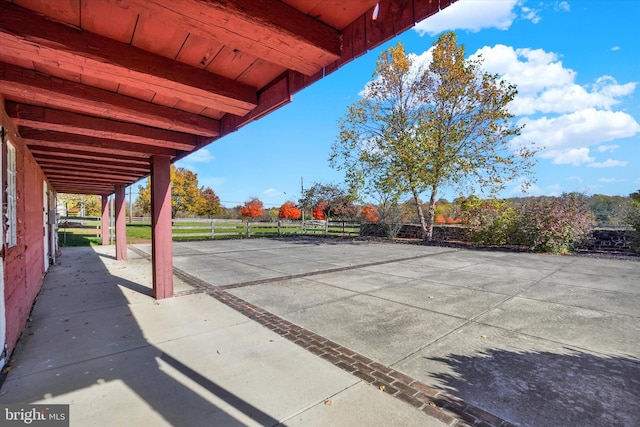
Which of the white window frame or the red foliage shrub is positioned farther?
the red foliage shrub

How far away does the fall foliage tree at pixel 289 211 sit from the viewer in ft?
91.0

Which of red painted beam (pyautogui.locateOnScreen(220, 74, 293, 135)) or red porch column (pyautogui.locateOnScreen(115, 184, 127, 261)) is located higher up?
red painted beam (pyautogui.locateOnScreen(220, 74, 293, 135))

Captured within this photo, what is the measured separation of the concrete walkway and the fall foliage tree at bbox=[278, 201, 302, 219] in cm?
2206

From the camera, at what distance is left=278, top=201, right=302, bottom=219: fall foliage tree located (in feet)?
91.0

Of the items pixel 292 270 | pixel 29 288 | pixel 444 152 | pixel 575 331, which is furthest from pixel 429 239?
pixel 29 288

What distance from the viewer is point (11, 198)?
3.15 m

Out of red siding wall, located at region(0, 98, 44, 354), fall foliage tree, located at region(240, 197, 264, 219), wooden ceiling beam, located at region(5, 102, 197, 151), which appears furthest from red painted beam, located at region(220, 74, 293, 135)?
fall foliage tree, located at region(240, 197, 264, 219)

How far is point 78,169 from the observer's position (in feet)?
19.9

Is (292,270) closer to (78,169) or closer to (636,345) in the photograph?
(78,169)

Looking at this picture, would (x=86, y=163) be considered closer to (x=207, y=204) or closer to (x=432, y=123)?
(x=432, y=123)

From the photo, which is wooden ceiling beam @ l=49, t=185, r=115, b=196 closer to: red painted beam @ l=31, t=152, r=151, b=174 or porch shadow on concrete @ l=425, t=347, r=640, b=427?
red painted beam @ l=31, t=152, r=151, b=174

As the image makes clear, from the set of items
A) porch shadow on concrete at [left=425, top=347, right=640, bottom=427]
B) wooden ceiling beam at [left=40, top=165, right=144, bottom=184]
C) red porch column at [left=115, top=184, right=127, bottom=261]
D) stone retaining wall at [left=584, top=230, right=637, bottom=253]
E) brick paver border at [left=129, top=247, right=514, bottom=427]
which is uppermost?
wooden ceiling beam at [left=40, top=165, right=144, bottom=184]

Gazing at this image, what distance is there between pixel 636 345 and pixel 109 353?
5083 mm

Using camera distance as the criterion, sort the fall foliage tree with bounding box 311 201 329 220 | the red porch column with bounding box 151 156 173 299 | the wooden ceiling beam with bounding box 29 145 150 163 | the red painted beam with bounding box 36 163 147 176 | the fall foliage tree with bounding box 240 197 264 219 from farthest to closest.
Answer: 1. the fall foliage tree with bounding box 240 197 264 219
2. the fall foliage tree with bounding box 311 201 329 220
3. the red painted beam with bounding box 36 163 147 176
4. the red porch column with bounding box 151 156 173 299
5. the wooden ceiling beam with bounding box 29 145 150 163
